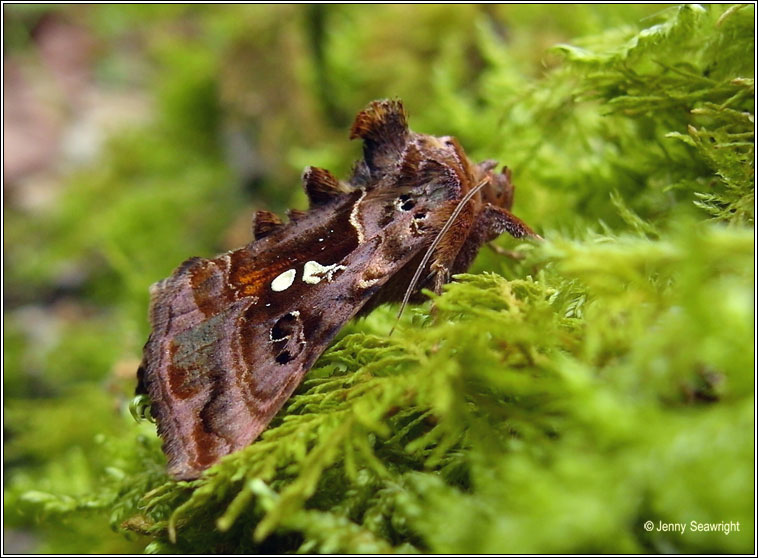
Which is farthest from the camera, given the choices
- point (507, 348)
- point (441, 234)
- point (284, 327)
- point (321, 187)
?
point (321, 187)

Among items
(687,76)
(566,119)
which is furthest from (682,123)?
(566,119)

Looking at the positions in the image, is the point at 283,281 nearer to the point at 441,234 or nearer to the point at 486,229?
the point at 441,234

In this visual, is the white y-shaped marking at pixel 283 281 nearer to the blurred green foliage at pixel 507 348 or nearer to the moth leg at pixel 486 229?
the blurred green foliage at pixel 507 348

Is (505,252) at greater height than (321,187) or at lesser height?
lesser

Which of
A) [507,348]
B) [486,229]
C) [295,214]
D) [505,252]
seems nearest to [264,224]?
[295,214]

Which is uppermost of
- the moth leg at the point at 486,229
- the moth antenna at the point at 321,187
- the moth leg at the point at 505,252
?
the moth antenna at the point at 321,187

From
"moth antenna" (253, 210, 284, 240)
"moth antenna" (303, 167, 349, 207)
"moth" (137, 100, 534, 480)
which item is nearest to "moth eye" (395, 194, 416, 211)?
"moth" (137, 100, 534, 480)

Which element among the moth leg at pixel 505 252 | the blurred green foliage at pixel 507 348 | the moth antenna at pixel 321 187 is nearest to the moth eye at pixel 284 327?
the blurred green foliage at pixel 507 348
